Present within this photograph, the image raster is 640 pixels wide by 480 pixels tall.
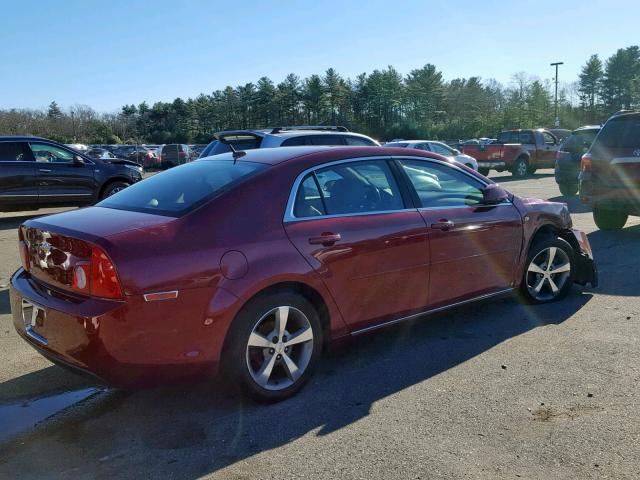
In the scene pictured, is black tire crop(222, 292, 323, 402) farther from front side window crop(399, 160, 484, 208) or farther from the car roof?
front side window crop(399, 160, 484, 208)

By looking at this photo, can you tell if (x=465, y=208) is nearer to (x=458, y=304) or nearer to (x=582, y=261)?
(x=458, y=304)

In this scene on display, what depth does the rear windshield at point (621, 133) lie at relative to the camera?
874cm

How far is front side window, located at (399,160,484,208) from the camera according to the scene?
15.2ft

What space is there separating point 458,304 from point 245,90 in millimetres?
83322

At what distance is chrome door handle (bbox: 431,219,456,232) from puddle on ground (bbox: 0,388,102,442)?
8.74ft

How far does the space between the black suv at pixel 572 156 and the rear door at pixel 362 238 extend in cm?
1185

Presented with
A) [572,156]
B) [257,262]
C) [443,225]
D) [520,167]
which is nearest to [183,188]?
[257,262]

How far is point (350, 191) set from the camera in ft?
13.9

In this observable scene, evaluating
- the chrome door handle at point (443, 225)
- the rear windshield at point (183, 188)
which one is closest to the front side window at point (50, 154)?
the rear windshield at point (183, 188)

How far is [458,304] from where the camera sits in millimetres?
4777

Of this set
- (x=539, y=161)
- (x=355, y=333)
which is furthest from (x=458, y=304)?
(x=539, y=161)

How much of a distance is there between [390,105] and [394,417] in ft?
267

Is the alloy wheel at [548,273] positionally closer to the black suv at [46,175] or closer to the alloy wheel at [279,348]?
the alloy wheel at [279,348]

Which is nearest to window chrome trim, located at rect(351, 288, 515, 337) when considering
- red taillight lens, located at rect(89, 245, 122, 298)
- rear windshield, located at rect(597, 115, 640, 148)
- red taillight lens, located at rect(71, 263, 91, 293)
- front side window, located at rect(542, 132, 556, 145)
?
red taillight lens, located at rect(89, 245, 122, 298)
